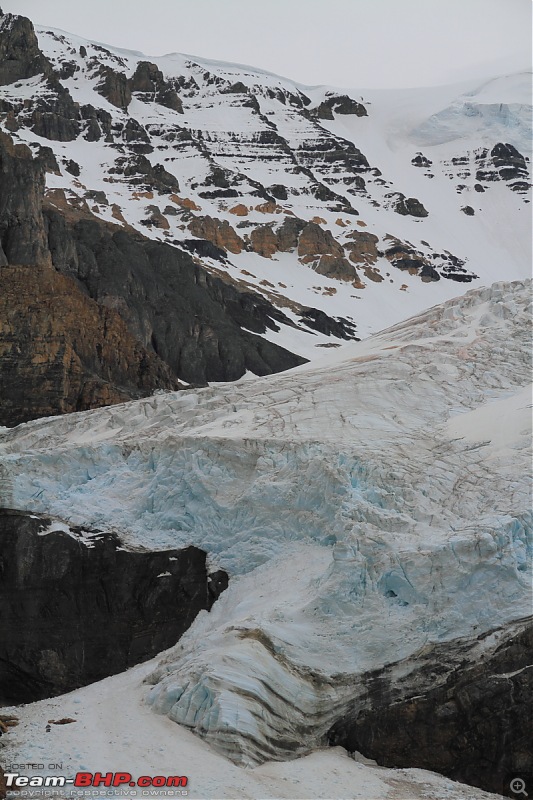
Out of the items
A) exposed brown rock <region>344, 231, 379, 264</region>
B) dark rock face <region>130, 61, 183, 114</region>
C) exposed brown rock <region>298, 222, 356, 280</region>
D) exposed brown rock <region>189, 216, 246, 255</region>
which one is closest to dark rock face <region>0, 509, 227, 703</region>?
exposed brown rock <region>189, 216, 246, 255</region>

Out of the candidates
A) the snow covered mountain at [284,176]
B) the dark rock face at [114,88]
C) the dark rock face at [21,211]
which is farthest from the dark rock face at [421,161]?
the dark rock face at [21,211]

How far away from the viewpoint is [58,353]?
48.3 metres

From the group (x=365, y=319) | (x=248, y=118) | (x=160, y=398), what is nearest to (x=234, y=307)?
(x=365, y=319)

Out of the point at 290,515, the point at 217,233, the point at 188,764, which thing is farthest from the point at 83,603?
the point at 217,233

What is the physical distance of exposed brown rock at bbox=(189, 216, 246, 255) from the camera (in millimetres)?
105812

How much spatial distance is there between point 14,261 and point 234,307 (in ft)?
81.2

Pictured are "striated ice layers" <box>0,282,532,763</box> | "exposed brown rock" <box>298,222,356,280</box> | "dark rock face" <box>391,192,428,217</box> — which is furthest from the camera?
"dark rock face" <box>391,192,428,217</box>

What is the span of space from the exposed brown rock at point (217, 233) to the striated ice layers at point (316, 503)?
70991mm

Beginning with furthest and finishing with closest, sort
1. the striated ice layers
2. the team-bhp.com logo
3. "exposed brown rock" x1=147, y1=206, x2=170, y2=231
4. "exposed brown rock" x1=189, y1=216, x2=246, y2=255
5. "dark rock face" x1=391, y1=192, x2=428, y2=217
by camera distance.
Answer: "dark rock face" x1=391, y1=192, x2=428, y2=217
"exposed brown rock" x1=189, y1=216, x2=246, y2=255
"exposed brown rock" x1=147, y1=206, x2=170, y2=231
the striated ice layers
the team-bhp.com logo

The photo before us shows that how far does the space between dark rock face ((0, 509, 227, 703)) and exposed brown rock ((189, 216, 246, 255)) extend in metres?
80.1

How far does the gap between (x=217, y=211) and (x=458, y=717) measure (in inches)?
3848

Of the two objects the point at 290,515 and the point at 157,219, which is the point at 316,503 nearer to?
the point at 290,515

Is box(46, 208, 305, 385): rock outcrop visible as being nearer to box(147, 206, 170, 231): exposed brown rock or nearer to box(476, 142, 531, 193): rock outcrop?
box(147, 206, 170, 231): exposed brown rock

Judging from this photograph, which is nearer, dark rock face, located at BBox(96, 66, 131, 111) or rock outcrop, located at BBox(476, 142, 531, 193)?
dark rock face, located at BBox(96, 66, 131, 111)
